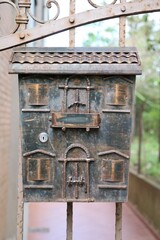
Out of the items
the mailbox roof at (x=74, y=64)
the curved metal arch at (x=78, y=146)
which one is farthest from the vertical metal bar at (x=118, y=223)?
the mailbox roof at (x=74, y=64)

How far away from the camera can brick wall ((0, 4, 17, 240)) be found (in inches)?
211

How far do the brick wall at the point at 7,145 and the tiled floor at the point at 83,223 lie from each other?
2.37 metres

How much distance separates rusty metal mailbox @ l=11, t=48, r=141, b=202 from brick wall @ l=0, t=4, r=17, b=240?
1.49 meters

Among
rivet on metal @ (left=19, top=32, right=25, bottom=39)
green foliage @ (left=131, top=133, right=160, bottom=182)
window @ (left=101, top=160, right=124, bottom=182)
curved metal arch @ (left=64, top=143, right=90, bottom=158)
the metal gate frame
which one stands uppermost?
the metal gate frame

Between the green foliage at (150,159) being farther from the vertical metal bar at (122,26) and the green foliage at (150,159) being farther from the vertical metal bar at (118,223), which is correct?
the vertical metal bar at (122,26)

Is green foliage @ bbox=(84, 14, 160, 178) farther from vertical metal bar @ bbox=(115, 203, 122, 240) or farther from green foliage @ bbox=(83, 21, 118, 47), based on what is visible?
vertical metal bar @ bbox=(115, 203, 122, 240)

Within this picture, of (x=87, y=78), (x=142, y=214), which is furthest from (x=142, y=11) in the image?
(x=142, y=214)

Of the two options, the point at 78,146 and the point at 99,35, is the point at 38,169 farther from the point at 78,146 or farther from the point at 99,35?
the point at 99,35

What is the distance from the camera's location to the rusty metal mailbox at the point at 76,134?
11.3ft

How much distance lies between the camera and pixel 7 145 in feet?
20.6

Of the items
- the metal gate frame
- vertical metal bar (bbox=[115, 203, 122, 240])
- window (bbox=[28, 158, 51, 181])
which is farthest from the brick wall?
vertical metal bar (bbox=[115, 203, 122, 240])

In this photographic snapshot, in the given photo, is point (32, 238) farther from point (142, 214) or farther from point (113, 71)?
point (113, 71)

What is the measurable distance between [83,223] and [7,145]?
487cm

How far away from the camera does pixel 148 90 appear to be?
17.5m
